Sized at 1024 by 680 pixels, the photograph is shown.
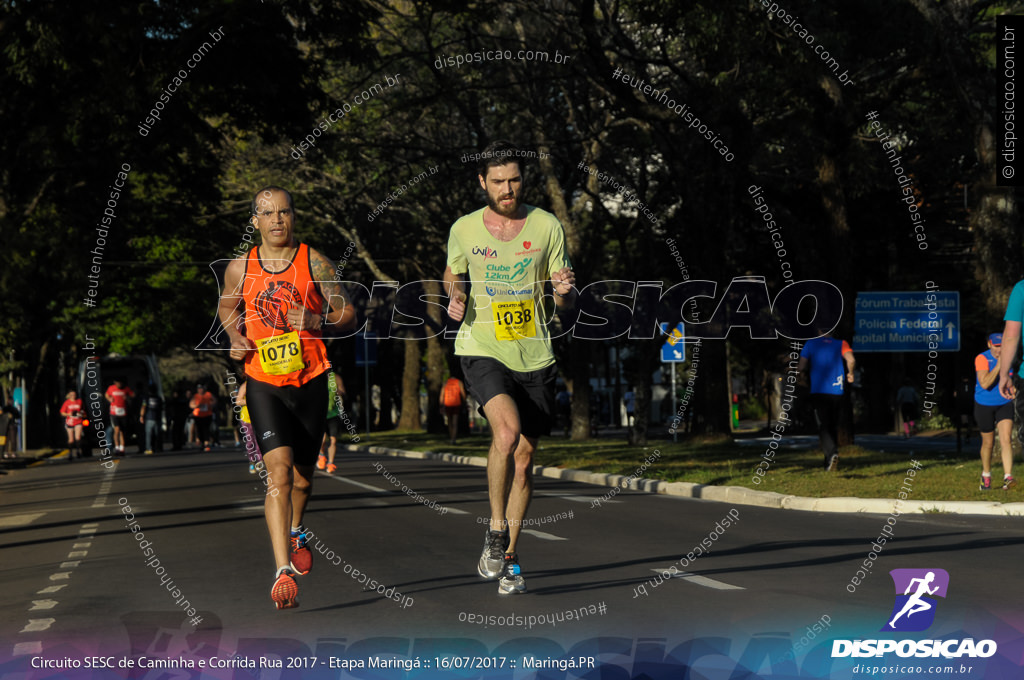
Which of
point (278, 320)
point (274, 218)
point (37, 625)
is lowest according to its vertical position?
point (37, 625)

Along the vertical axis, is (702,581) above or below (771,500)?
above

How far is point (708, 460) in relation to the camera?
21766mm

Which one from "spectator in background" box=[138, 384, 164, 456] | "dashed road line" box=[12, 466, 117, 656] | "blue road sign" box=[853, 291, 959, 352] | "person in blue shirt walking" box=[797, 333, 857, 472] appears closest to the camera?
→ "dashed road line" box=[12, 466, 117, 656]

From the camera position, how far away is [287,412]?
24.0 ft

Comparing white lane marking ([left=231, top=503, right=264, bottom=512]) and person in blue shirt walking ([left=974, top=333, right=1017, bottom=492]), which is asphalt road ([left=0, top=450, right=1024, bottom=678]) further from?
person in blue shirt walking ([left=974, top=333, right=1017, bottom=492])

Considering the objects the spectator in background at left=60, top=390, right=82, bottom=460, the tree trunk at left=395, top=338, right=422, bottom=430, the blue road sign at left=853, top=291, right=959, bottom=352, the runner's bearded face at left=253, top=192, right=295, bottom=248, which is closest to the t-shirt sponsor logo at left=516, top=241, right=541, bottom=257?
the runner's bearded face at left=253, top=192, right=295, bottom=248

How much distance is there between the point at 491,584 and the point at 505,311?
1.66 metres

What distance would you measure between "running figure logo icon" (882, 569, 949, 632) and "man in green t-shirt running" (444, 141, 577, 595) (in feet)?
6.79

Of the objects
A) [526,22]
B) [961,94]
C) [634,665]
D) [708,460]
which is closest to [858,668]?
[634,665]

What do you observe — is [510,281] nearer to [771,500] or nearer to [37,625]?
[37,625]

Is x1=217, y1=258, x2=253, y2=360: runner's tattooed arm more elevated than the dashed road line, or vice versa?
x1=217, y1=258, x2=253, y2=360: runner's tattooed arm

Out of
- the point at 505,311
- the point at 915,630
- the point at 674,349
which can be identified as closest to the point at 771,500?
the point at 505,311

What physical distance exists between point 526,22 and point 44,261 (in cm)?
1366

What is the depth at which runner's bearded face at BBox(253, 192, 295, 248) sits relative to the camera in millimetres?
7230
